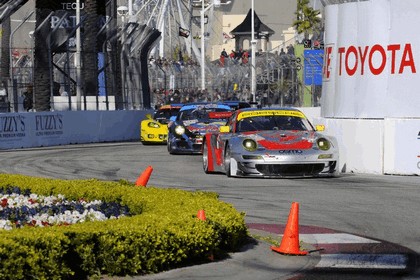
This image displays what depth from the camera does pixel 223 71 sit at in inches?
2266

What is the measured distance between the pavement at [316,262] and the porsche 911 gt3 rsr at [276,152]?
7258mm

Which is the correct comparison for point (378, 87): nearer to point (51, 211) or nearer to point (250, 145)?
point (250, 145)

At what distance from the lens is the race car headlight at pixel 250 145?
19.1 meters

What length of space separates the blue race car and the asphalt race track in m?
0.32

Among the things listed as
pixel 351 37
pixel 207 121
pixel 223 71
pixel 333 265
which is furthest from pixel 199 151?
pixel 223 71

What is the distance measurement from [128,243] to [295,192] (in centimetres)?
844

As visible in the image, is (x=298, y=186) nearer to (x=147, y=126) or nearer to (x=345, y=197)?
(x=345, y=197)

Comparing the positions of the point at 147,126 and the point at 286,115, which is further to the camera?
the point at 147,126

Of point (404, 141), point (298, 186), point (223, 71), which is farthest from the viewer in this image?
point (223, 71)

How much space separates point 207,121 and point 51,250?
1935 centimetres

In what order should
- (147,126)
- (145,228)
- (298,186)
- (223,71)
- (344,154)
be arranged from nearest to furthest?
(145,228) < (298,186) < (344,154) < (147,126) < (223,71)

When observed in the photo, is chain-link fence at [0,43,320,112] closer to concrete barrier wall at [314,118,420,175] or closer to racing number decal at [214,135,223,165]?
racing number decal at [214,135,223,165]

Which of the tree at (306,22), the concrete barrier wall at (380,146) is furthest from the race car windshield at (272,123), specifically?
the tree at (306,22)

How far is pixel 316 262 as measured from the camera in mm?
9953
